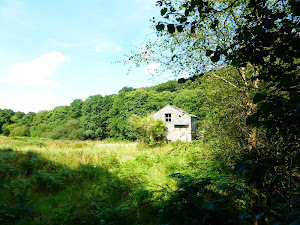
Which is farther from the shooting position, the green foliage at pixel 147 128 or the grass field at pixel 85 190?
the green foliage at pixel 147 128

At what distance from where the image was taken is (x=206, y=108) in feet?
19.0

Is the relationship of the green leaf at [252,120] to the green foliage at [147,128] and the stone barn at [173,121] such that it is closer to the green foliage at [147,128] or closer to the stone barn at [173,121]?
the green foliage at [147,128]

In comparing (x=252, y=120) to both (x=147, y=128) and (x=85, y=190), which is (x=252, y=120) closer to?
(x=85, y=190)

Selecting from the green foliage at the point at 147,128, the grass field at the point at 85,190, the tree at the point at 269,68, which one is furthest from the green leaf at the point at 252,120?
the green foliage at the point at 147,128

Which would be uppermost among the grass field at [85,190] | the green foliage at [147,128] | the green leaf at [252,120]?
the green leaf at [252,120]

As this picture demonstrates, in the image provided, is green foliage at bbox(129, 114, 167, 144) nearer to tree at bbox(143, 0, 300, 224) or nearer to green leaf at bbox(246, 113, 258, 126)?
tree at bbox(143, 0, 300, 224)

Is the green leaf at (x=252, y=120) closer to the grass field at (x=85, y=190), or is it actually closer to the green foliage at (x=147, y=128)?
the grass field at (x=85, y=190)

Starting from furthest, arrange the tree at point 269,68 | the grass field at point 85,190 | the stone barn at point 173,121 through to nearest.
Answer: the stone barn at point 173,121, the grass field at point 85,190, the tree at point 269,68

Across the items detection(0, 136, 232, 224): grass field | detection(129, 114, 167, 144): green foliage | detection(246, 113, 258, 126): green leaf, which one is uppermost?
detection(246, 113, 258, 126): green leaf

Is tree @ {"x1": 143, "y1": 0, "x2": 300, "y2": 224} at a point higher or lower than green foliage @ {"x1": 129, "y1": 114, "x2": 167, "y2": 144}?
higher

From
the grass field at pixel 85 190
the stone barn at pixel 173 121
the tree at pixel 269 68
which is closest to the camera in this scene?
the tree at pixel 269 68

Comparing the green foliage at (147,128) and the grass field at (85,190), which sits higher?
the green foliage at (147,128)

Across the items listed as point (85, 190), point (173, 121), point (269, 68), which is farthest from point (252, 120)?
point (173, 121)

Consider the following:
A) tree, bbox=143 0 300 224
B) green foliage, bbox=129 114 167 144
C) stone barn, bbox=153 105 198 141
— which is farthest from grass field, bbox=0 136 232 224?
stone barn, bbox=153 105 198 141
